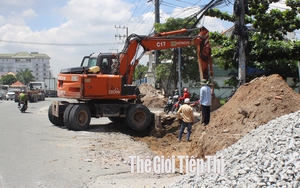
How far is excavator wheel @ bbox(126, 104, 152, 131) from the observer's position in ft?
47.8

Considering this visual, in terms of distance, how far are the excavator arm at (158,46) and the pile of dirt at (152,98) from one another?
9175 millimetres

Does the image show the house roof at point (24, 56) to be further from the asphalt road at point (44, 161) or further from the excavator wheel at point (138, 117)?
the asphalt road at point (44, 161)

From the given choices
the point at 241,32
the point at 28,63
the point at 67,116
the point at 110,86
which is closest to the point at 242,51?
the point at 241,32

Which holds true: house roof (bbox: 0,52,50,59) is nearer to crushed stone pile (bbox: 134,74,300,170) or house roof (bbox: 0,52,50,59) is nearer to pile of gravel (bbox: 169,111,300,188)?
crushed stone pile (bbox: 134,74,300,170)

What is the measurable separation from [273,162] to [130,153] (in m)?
4.90

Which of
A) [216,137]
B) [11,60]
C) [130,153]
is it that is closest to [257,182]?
[216,137]

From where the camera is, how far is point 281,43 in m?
18.8

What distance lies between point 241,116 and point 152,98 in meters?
17.2

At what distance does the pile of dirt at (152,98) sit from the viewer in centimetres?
2667

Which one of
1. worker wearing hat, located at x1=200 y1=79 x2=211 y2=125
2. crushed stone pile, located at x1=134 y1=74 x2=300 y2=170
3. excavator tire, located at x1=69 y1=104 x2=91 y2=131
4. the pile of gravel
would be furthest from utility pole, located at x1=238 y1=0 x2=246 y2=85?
the pile of gravel

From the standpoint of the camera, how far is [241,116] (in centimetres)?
1079

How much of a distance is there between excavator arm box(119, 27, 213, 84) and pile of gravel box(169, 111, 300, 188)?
8915 mm

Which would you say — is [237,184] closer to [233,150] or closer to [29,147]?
[233,150]

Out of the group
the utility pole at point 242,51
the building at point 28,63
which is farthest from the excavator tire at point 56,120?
the building at point 28,63
